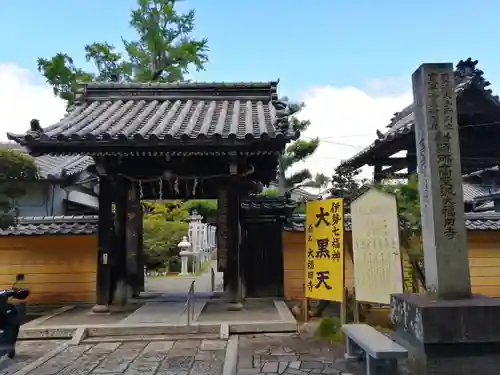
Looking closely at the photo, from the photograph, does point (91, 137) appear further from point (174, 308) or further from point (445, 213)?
point (445, 213)

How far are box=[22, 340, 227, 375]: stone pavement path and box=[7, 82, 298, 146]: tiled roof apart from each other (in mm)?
3754

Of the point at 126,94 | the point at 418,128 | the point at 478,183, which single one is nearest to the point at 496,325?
the point at 418,128

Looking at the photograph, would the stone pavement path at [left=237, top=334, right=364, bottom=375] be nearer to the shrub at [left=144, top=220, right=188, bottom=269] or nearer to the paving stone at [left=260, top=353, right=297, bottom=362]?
the paving stone at [left=260, top=353, right=297, bottom=362]

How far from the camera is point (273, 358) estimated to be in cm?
631

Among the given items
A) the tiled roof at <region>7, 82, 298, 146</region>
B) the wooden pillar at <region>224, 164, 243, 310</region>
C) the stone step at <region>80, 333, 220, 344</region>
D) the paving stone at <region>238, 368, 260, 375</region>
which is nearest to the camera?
the paving stone at <region>238, 368, 260, 375</region>

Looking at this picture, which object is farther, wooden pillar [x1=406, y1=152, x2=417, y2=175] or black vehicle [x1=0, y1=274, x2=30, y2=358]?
wooden pillar [x1=406, y1=152, x2=417, y2=175]

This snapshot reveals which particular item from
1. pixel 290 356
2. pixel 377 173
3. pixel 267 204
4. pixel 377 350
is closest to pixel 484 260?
pixel 377 173

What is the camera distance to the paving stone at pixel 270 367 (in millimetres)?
5750

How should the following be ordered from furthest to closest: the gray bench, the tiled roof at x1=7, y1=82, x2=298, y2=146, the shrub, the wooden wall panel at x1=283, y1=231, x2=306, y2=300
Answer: the shrub → the wooden wall panel at x1=283, y1=231, x2=306, y2=300 → the tiled roof at x1=7, y1=82, x2=298, y2=146 → the gray bench

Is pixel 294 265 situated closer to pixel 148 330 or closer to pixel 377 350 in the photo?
pixel 148 330

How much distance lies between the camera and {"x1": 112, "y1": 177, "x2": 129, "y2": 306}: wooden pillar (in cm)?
941

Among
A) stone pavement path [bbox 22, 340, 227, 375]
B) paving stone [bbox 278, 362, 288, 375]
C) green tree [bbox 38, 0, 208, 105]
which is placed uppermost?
green tree [bbox 38, 0, 208, 105]

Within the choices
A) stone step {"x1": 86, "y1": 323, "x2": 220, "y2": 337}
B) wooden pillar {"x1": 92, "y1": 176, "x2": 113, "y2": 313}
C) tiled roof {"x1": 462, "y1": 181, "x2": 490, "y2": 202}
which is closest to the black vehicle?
stone step {"x1": 86, "y1": 323, "x2": 220, "y2": 337}

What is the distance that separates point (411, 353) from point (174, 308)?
20.1ft
